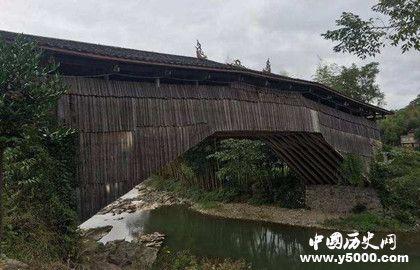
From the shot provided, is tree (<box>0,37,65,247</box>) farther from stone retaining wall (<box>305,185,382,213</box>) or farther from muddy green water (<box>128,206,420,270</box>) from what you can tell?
stone retaining wall (<box>305,185,382,213</box>)

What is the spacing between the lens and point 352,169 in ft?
62.0

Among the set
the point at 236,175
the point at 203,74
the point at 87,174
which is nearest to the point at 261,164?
the point at 236,175

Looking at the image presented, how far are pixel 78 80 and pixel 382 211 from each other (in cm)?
1618

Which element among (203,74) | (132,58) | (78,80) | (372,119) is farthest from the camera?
(372,119)

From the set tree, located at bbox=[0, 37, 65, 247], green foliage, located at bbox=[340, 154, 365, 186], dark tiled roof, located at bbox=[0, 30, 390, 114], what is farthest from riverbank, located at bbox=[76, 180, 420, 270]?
dark tiled roof, located at bbox=[0, 30, 390, 114]

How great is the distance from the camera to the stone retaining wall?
19656 millimetres

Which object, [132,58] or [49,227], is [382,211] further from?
[49,227]

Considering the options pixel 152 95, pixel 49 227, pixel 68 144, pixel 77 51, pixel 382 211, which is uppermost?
pixel 77 51

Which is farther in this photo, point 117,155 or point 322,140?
point 322,140

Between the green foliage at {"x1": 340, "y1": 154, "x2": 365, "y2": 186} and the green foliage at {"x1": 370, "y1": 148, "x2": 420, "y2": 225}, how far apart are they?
123cm

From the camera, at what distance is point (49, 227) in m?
7.68

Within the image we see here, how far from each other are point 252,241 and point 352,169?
629 cm

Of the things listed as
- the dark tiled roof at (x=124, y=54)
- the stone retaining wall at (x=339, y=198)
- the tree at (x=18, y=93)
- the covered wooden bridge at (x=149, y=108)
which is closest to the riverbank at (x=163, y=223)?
the stone retaining wall at (x=339, y=198)

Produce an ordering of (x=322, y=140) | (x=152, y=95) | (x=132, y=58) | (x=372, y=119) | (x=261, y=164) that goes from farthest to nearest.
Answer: (x=261, y=164)
(x=372, y=119)
(x=322, y=140)
(x=152, y=95)
(x=132, y=58)
